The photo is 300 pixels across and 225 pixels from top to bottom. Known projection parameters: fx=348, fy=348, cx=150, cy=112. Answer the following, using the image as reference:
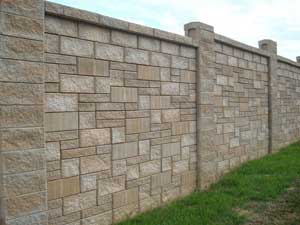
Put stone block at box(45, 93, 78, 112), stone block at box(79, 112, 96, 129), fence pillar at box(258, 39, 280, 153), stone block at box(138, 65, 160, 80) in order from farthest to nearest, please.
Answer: fence pillar at box(258, 39, 280, 153) < stone block at box(138, 65, 160, 80) < stone block at box(79, 112, 96, 129) < stone block at box(45, 93, 78, 112)

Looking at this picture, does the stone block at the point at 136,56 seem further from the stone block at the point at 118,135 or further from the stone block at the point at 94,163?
the stone block at the point at 94,163

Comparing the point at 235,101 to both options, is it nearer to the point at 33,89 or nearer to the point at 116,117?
the point at 116,117

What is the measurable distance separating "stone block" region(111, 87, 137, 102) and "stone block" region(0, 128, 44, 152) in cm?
115

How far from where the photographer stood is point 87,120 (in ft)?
12.5

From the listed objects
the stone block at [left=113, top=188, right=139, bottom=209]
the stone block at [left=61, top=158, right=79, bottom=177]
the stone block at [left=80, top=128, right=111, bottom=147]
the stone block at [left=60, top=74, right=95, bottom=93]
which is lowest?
the stone block at [left=113, top=188, right=139, bottom=209]

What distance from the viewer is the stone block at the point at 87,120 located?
12.4 ft

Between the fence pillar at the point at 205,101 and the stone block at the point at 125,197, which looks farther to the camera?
the fence pillar at the point at 205,101

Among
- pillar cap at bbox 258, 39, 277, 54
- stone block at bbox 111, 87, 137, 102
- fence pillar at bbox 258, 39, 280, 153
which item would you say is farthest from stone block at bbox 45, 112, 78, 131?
pillar cap at bbox 258, 39, 277, 54

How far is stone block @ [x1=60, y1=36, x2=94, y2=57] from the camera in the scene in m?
3.60

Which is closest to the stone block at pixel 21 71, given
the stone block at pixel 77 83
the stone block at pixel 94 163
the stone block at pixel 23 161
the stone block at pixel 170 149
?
the stone block at pixel 77 83

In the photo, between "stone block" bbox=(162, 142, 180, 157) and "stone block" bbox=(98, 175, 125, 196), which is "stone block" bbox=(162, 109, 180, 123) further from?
"stone block" bbox=(98, 175, 125, 196)

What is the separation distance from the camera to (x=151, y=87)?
465 centimetres

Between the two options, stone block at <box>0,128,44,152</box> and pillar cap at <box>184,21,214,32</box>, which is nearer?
stone block at <box>0,128,44,152</box>

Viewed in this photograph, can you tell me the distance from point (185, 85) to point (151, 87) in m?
0.84
